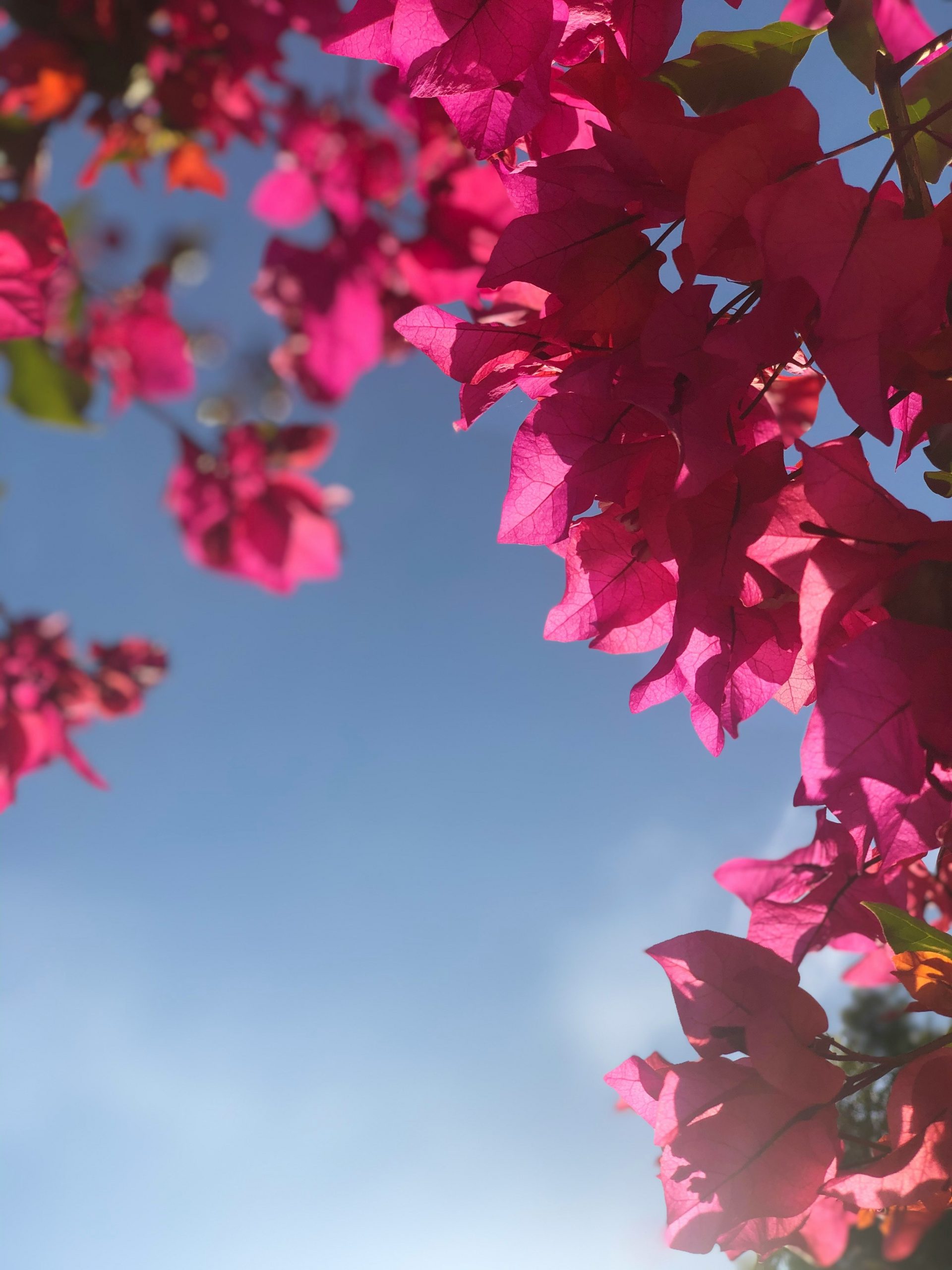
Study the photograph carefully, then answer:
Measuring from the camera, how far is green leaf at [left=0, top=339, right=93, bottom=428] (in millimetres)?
511

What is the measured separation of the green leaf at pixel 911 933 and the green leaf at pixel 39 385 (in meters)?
0.51

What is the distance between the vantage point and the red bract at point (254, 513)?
71 centimetres

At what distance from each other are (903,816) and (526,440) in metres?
0.13

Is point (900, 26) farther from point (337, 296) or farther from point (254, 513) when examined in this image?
point (254, 513)

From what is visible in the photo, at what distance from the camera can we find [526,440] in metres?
0.22

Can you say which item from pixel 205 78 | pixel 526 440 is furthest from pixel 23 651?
pixel 526 440

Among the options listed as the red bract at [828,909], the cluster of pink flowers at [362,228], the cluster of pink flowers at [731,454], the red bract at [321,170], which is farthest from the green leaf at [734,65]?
the red bract at [321,170]

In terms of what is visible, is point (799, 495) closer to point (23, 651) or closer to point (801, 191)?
point (801, 191)

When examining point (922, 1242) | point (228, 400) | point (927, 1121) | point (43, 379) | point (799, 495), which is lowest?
point (922, 1242)

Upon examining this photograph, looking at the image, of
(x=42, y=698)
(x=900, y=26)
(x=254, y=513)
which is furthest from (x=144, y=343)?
(x=900, y=26)

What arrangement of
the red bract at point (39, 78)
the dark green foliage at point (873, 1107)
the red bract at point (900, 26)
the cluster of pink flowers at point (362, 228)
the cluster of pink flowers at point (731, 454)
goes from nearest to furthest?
the cluster of pink flowers at point (731, 454)
the red bract at point (900, 26)
the red bract at point (39, 78)
the cluster of pink flowers at point (362, 228)
the dark green foliage at point (873, 1107)

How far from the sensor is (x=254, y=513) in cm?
71

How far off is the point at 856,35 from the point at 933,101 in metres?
0.04

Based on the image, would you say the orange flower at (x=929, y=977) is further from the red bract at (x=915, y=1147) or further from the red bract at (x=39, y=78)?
the red bract at (x=39, y=78)
